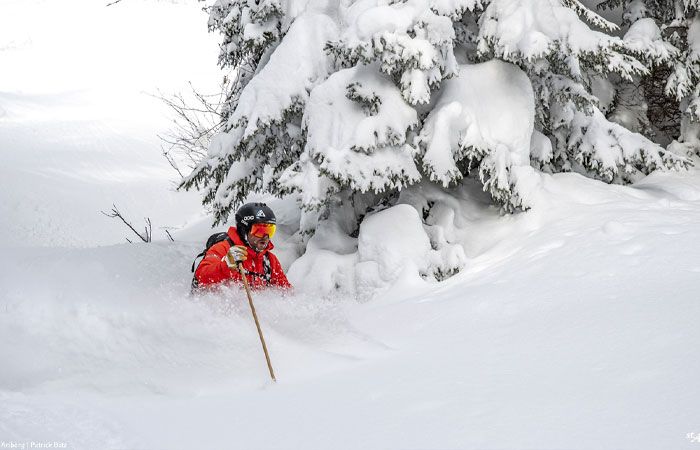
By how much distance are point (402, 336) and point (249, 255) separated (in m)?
2.06

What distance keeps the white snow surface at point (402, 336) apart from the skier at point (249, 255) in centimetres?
26

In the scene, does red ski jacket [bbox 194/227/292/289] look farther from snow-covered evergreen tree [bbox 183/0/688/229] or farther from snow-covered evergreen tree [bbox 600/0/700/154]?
snow-covered evergreen tree [bbox 600/0/700/154]

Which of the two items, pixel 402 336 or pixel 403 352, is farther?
pixel 402 336

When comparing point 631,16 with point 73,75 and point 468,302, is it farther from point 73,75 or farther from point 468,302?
point 73,75

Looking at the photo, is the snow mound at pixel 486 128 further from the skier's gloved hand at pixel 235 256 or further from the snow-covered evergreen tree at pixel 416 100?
the skier's gloved hand at pixel 235 256

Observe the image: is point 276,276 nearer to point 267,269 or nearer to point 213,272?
point 267,269

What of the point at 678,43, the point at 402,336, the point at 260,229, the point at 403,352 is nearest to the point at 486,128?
the point at 260,229

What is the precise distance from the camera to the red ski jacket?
598cm

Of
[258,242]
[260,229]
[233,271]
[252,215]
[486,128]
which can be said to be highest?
[486,128]

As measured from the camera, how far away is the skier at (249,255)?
19.6 feet

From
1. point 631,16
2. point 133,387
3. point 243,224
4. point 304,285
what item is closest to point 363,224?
point 304,285

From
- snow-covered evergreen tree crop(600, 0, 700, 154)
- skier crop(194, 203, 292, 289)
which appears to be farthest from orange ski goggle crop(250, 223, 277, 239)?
snow-covered evergreen tree crop(600, 0, 700, 154)

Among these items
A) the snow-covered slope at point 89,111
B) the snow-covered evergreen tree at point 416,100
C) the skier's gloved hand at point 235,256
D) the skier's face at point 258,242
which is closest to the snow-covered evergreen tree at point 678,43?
the snow-covered evergreen tree at point 416,100

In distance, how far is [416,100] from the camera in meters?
6.66
